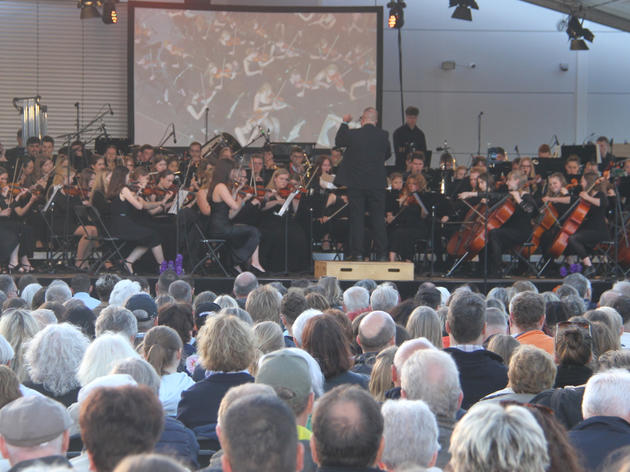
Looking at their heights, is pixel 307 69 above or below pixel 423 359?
above

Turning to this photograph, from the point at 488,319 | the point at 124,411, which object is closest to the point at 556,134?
the point at 488,319

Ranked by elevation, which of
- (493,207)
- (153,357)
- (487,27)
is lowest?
(153,357)

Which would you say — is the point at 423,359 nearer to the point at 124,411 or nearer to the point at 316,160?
the point at 124,411

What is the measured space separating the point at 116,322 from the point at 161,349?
702 mm

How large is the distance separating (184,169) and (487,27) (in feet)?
25.5

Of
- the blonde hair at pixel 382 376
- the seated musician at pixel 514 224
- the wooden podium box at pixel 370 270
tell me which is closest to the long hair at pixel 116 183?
the wooden podium box at pixel 370 270

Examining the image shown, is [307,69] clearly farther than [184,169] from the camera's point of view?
Yes

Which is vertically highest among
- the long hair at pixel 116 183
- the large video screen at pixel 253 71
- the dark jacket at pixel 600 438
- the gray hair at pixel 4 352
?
the large video screen at pixel 253 71

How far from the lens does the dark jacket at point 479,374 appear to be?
13.7 ft

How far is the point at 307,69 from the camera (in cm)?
1548

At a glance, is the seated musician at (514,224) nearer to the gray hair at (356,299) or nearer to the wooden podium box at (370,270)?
the wooden podium box at (370,270)

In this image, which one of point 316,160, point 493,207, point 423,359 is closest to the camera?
point 423,359

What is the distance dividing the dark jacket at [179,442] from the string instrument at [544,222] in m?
8.47

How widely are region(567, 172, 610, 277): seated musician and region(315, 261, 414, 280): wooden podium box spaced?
2.41m
